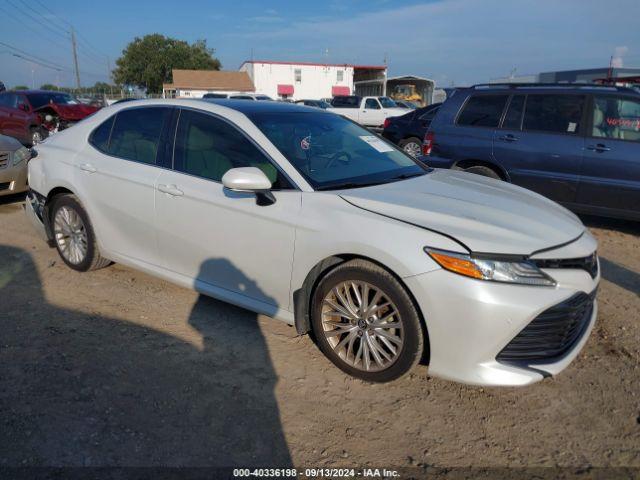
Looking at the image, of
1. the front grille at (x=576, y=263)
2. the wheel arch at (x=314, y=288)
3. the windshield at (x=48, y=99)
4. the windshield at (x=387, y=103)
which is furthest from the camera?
the windshield at (x=387, y=103)

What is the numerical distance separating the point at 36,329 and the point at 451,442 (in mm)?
2979

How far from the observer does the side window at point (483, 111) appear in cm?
672

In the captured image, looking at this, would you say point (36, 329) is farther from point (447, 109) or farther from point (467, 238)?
point (447, 109)

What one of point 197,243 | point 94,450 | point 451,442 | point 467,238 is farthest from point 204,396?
point 467,238

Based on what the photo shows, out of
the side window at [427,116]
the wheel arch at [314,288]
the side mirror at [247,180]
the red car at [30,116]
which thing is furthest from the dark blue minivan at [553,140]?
the red car at [30,116]

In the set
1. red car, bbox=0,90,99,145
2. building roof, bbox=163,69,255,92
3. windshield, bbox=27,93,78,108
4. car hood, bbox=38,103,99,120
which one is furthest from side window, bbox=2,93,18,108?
building roof, bbox=163,69,255,92

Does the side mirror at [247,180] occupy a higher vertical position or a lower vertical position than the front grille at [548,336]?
higher

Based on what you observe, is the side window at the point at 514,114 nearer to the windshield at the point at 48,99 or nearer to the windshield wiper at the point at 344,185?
the windshield wiper at the point at 344,185

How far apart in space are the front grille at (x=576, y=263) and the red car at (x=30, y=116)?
14598 mm

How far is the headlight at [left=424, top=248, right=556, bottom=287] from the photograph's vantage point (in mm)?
2631

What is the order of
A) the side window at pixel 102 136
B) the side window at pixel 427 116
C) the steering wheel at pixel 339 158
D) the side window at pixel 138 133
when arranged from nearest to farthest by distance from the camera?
the steering wheel at pixel 339 158
the side window at pixel 138 133
the side window at pixel 102 136
the side window at pixel 427 116

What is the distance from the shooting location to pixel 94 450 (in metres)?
2.50

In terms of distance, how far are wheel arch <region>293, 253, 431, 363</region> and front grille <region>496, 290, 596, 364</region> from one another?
1.51ft

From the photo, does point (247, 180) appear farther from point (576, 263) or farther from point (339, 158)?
point (576, 263)
